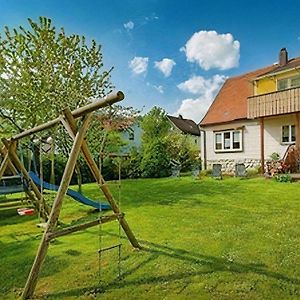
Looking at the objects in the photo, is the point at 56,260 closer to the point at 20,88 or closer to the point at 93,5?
the point at 20,88

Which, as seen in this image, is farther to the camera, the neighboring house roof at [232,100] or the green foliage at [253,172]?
the neighboring house roof at [232,100]

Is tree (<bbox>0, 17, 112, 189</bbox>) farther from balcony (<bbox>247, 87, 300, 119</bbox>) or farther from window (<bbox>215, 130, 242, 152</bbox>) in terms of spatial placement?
window (<bbox>215, 130, 242, 152</bbox>)

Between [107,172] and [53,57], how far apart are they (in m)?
11.6

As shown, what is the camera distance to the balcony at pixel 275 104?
18.0 meters

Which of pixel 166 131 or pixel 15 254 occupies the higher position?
pixel 166 131

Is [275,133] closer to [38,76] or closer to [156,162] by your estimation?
[156,162]

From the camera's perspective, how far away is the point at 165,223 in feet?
27.7

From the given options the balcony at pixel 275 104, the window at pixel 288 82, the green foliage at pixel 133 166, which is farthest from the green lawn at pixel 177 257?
the green foliage at pixel 133 166

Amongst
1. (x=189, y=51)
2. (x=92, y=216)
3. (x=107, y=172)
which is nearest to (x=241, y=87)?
(x=189, y=51)

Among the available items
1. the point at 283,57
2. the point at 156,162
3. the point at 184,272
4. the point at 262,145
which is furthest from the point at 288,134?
the point at 184,272

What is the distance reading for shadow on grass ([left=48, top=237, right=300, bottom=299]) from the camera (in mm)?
4684

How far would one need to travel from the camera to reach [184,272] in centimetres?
512

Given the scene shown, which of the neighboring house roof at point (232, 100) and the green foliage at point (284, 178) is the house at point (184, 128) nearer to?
the neighboring house roof at point (232, 100)

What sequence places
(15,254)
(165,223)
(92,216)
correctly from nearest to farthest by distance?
(15,254) → (165,223) → (92,216)
